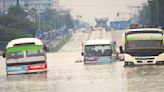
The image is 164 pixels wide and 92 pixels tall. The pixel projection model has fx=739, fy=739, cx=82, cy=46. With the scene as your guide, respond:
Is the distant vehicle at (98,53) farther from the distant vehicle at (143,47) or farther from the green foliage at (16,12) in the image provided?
the green foliage at (16,12)

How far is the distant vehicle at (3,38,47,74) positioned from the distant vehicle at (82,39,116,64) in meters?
12.2

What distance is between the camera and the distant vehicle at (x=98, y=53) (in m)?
55.5

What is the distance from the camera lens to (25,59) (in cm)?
4259

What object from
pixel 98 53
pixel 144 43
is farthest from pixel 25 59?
pixel 98 53

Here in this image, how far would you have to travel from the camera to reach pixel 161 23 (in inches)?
5463

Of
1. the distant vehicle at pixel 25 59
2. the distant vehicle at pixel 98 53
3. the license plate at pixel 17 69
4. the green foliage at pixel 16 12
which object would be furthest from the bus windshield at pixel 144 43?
the green foliage at pixel 16 12

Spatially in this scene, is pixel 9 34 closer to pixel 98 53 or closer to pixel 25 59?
pixel 98 53

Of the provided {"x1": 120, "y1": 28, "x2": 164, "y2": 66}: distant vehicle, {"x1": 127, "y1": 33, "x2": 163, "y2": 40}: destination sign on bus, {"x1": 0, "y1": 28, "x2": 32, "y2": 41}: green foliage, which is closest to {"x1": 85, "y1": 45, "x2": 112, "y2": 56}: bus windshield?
{"x1": 120, "y1": 28, "x2": 164, "y2": 66}: distant vehicle

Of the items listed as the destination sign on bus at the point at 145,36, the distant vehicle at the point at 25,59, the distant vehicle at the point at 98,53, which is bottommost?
the distant vehicle at the point at 98,53

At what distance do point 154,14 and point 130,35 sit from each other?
108 m

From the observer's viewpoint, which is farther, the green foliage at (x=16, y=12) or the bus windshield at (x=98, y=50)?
the green foliage at (x=16, y=12)

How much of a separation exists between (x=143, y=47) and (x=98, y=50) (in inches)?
521

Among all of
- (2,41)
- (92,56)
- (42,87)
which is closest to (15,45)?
(92,56)

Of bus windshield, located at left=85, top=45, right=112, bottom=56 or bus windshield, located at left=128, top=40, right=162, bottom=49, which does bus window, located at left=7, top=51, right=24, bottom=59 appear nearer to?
bus windshield, located at left=128, top=40, right=162, bottom=49
